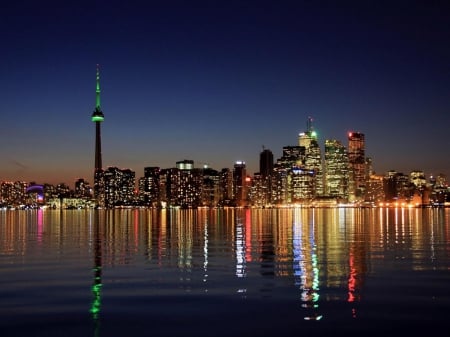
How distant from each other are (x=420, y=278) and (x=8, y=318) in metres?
19.2

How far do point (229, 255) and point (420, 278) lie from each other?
16.1 m

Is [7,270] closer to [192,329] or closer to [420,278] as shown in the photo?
[192,329]

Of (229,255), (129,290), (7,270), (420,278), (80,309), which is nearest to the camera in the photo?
(80,309)

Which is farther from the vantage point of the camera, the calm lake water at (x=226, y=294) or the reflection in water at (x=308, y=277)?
the reflection in water at (x=308, y=277)

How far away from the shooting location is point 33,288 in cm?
2706

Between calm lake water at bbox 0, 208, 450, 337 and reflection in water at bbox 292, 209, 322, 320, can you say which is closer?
calm lake water at bbox 0, 208, 450, 337

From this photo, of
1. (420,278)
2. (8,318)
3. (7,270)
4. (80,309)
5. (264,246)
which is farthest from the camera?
(264,246)

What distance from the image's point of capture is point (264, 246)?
50.4 m

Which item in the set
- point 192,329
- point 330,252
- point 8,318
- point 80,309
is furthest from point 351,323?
point 330,252

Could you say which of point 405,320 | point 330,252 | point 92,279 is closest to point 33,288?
point 92,279

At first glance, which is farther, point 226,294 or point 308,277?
point 308,277

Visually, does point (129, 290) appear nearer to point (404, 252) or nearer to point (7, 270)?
point (7, 270)

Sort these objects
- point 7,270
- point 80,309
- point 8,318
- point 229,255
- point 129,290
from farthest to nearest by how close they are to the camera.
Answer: point 229,255 < point 7,270 < point 129,290 < point 80,309 < point 8,318

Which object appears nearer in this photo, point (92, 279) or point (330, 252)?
point (92, 279)
